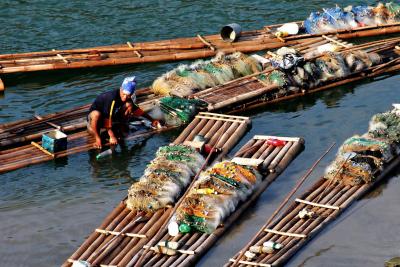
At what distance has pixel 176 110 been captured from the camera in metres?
17.5

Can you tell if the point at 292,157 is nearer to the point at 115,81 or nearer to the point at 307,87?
the point at 307,87

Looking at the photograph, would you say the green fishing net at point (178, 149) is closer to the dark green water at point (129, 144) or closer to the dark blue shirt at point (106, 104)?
the dark green water at point (129, 144)

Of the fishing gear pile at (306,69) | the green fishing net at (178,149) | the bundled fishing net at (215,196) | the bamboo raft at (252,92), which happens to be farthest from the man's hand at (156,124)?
the bundled fishing net at (215,196)

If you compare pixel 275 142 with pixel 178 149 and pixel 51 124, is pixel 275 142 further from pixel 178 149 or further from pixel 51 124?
pixel 51 124

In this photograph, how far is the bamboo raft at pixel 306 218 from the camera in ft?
40.9

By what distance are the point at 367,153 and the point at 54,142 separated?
566cm

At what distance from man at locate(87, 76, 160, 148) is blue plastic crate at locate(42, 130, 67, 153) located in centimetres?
60

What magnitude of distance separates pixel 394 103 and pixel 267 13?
286 inches

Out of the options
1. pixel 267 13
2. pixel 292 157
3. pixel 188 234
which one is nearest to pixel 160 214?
pixel 188 234

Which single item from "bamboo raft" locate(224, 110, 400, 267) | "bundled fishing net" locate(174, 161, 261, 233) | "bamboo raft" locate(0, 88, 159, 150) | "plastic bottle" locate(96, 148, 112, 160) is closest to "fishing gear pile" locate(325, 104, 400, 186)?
"bamboo raft" locate(224, 110, 400, 267)

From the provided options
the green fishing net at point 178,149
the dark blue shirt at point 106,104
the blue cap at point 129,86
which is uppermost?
the blue cap at point 129,86

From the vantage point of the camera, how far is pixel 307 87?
1917 centimetres

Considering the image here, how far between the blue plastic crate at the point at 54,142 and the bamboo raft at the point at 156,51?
3824mm

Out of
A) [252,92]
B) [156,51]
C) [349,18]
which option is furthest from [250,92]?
[349,18]
